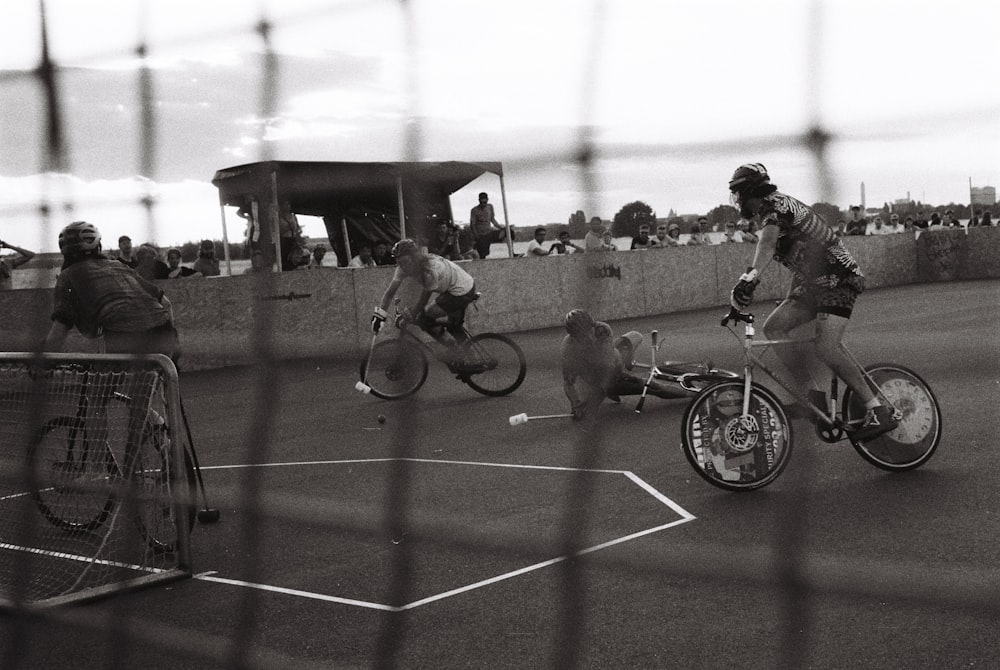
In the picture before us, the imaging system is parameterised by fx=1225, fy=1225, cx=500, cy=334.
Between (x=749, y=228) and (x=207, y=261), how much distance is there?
642cm

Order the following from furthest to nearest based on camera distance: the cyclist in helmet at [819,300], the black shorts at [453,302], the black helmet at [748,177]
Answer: the black shorts at [453,302] < the cyclist in helmet at [819,300] < the black helmet at [748,177]

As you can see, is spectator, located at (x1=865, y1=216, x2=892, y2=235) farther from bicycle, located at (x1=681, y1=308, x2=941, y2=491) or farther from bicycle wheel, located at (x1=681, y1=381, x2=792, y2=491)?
bicycle wheel, located at (x1=681, y1=381, x2=792, y2=491)

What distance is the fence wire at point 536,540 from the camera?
209 cm

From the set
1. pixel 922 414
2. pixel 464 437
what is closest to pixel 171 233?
pixel 922 414

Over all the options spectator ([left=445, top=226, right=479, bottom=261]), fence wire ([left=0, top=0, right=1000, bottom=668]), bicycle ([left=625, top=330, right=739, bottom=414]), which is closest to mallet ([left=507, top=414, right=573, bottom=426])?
bicycle ([left=625, top=330, right=739, bottom=414])

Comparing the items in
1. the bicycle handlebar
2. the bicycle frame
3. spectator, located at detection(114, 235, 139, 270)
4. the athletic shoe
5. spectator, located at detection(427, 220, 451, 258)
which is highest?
spectator, located at detection(114, 235, 139, 270)

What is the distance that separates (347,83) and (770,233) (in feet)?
5.57

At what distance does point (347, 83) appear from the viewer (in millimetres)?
2803

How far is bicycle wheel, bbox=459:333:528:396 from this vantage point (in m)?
9.46

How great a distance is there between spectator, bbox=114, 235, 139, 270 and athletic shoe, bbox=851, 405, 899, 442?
10.7 feet

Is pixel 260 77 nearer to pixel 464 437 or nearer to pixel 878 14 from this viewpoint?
pixel 878 14

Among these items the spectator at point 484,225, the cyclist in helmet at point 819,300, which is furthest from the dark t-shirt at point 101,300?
the cyclist in helmet at point 819,300

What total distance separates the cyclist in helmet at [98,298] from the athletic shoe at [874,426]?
3135 millimetres

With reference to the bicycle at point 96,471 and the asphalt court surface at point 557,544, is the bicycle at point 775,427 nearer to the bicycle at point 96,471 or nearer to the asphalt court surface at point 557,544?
the asphalt court surface at point 557,544
